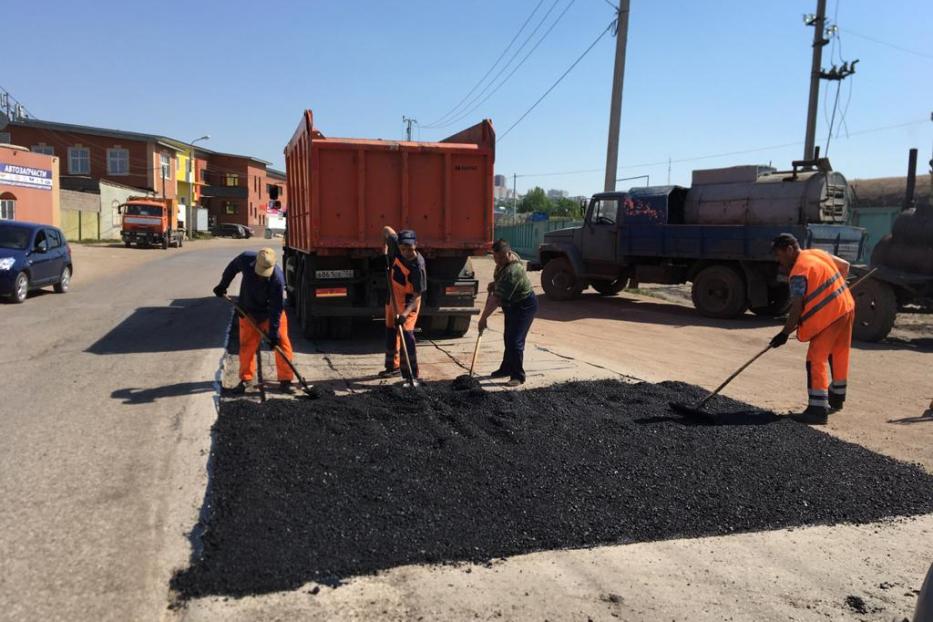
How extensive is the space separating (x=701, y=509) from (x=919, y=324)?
11.7m

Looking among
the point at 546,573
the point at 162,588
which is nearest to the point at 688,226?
the point at 546,573

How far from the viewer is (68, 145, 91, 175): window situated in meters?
52.1

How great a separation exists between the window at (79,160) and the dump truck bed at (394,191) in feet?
165

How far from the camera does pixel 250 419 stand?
562cm

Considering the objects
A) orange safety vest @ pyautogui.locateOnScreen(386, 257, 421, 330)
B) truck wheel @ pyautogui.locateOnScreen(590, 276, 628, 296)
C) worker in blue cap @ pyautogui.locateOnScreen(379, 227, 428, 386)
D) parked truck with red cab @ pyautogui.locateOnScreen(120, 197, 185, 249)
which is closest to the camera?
worker in blue cap @ pyautogui.locateOnScreen(379, 227, 428, 386)

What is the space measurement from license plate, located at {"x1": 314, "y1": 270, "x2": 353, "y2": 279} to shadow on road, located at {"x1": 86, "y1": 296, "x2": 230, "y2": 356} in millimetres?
1678

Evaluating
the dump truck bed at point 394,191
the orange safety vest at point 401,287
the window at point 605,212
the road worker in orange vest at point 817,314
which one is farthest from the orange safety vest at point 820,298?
the window at point 605,212

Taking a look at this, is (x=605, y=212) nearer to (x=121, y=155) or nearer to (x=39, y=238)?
(x=39, y=238)

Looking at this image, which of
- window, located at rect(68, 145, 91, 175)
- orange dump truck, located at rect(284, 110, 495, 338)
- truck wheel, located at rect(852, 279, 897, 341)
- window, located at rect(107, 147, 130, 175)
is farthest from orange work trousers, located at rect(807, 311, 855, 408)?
window, located at rect(68, 145, 91, 175)

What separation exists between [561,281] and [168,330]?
30.9ft

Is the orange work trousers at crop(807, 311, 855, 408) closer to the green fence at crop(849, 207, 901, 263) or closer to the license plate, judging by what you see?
the license plate

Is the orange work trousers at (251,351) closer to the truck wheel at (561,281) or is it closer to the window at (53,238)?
the window at (53,238)

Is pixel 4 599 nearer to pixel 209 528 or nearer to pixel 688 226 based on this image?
pixel 209 528

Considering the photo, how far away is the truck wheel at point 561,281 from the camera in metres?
17.1
